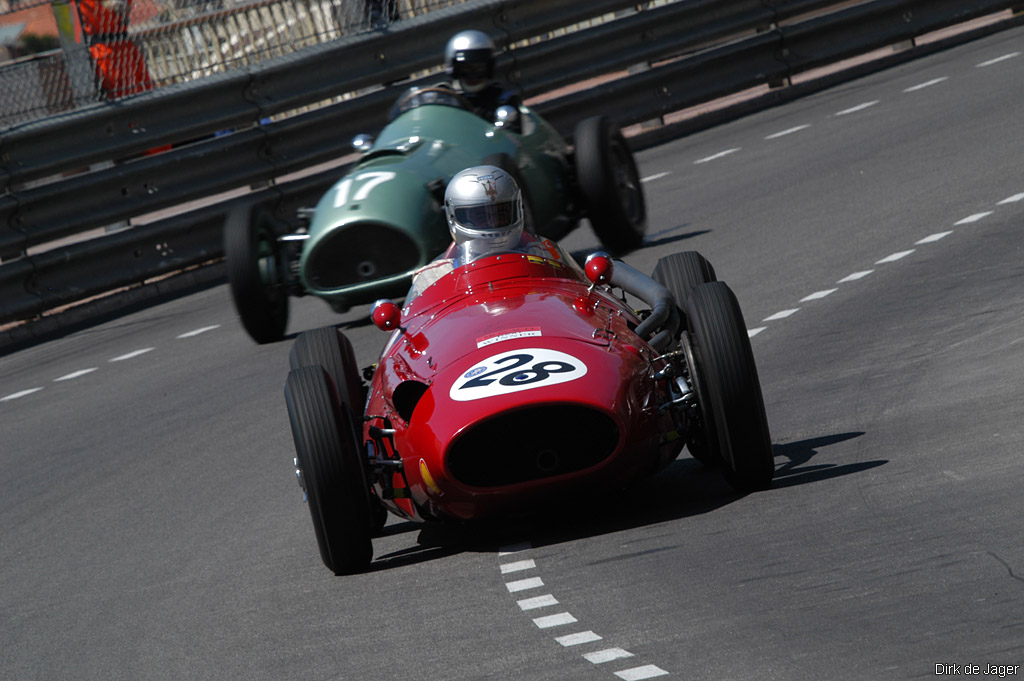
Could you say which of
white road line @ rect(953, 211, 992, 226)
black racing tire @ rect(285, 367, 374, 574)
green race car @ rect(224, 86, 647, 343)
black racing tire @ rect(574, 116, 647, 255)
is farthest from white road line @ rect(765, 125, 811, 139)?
black racing tire @ rect(285, 367, 374, 574)

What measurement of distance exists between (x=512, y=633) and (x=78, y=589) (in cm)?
253

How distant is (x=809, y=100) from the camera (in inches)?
752

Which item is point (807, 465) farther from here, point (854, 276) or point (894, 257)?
point (894, 257)

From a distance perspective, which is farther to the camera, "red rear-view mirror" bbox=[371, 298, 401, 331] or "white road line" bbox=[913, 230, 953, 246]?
"white road line" bbox=[913, 230, 953, 246]

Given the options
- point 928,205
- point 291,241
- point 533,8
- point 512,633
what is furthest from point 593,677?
point 533,8

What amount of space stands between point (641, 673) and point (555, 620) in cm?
67

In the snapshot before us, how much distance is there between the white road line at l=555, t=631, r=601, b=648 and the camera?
4867mm

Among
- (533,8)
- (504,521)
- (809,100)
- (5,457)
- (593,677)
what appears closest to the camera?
(593,677)

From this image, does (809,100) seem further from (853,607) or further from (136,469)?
(853,607)

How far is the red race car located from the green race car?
4319 millimetres

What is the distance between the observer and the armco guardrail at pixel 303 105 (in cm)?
1454

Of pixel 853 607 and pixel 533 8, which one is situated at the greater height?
pixel 533 8

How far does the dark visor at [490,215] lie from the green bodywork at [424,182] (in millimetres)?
3477

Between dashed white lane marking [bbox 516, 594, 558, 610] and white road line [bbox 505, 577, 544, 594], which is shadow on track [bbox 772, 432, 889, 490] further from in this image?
dashed white lane marking [bbox 516, 594, 558, 610]
